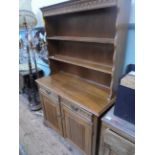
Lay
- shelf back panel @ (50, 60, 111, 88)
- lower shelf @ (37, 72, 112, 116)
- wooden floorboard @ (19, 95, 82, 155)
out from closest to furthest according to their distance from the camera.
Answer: lower shelf @ (37, 72, 112, 116), shelf back panel @ (50, 60, 111, 88), wooden floorboard @ (19, 95, 82, 155)

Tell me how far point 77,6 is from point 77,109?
3.33 ft

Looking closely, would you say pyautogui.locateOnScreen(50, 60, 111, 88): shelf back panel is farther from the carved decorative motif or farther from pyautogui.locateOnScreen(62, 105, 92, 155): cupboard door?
the carved decorative motif

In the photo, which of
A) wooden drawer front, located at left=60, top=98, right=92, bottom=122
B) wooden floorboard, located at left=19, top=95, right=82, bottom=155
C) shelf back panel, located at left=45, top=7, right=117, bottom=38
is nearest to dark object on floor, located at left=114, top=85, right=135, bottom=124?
wooden drawer front, located at left=60, top=98, right=92, bottom=122

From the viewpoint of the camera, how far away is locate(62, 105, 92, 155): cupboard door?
131cm

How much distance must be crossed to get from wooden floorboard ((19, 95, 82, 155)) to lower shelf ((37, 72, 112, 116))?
2.50 feet

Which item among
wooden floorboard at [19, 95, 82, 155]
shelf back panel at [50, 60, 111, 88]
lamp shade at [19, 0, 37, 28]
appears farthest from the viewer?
lamp shade at [19, 0, 37, 28]

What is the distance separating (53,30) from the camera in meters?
1.83

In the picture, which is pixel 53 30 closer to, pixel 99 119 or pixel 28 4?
pixel 28 4

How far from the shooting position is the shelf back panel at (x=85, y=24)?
1.31 metres

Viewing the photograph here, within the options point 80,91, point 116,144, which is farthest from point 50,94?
point 116,144

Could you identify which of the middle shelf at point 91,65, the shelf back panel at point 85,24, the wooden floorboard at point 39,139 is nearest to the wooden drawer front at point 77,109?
the middle shelf at point 91,65

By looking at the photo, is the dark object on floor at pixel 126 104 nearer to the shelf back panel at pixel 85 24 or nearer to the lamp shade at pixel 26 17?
the shelf back panel at pixel 85 24

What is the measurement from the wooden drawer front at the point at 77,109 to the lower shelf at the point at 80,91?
53mm
